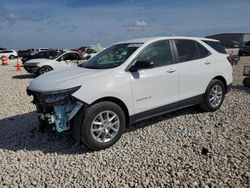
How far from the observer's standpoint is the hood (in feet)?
14.7

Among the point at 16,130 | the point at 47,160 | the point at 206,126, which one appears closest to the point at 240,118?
the point at 206,126

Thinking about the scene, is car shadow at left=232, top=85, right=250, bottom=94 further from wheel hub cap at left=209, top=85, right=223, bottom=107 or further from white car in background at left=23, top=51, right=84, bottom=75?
white car in background at left=23, top=51, right=84, bottom=75

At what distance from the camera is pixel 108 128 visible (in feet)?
15.6

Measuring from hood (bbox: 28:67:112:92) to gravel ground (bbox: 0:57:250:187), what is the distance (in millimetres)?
1102

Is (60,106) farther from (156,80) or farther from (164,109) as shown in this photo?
(164,109)

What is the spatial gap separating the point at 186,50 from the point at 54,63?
10.4 metres

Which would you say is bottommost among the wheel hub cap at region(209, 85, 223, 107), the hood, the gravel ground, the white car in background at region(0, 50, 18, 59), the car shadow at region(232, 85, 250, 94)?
the white car in background at region(0, 50, 18, 59)

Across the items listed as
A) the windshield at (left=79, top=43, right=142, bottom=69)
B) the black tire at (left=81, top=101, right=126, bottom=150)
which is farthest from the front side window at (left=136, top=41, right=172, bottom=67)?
the black tire at (left=81, top=101, right=126, bottom=150)

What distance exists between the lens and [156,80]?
5.26 meters

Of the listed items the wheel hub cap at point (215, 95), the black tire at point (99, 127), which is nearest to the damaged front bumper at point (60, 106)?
the black tire at point (99, 127)

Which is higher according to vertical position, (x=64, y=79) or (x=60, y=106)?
(x=64, y=79)

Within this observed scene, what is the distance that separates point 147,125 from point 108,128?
1.30m

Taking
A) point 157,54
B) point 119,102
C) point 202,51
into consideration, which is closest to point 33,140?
point 119,102

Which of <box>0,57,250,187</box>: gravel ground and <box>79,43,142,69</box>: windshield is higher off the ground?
<box>79,43,142,69</box>: windshield
